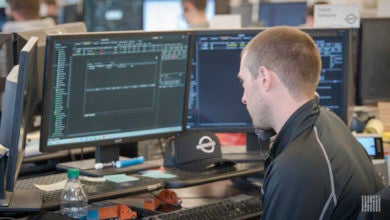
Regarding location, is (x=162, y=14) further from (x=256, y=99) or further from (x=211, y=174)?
(x=256, y=99)

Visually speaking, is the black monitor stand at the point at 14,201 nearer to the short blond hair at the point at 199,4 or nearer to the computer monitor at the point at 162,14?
the short blond hair at the point at 199,4

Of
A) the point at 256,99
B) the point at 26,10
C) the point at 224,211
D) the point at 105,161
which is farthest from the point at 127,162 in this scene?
the point at 26,10

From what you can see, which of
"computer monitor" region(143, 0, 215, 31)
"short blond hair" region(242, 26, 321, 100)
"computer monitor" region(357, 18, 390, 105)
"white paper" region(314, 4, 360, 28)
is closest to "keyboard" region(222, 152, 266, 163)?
"white paper" region(314, 4, 360, 28)

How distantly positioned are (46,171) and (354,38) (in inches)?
59.7

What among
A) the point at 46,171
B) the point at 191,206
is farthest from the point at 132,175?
the point at 46,171

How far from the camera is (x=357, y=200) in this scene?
6.69 ft

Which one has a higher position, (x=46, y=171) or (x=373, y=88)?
(x=373, y=88)

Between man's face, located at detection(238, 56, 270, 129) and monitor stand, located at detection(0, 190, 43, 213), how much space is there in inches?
26.8

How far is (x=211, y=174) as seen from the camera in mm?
2838

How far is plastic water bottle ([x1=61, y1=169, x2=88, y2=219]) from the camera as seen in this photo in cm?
241

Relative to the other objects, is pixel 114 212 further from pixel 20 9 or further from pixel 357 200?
pixel 20 9

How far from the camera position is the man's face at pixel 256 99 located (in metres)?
2.14

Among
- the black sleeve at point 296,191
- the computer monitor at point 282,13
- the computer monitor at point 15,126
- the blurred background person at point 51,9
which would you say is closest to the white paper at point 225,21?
the computer monitor at point 282,13

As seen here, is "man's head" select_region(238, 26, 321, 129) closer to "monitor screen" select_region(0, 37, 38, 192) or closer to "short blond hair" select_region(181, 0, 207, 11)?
"monitor screen" select_region(0, 37, 38, 192)
